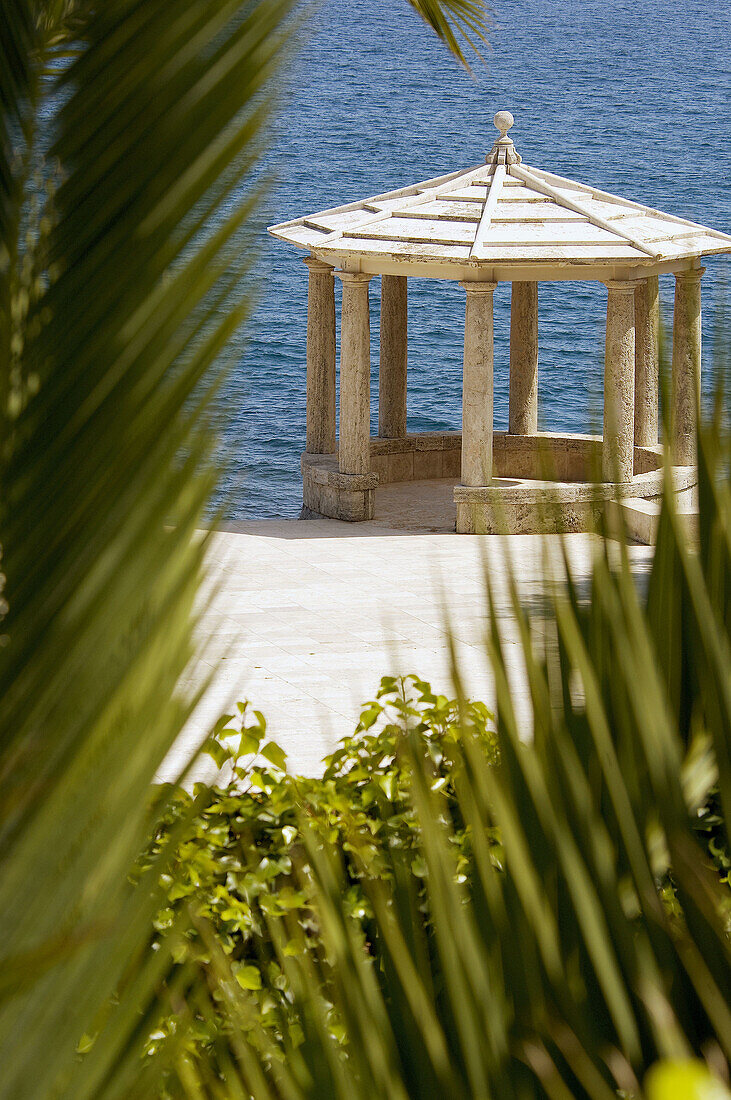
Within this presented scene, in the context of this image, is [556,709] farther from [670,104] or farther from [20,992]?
[670,104]

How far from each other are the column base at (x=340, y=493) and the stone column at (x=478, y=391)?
1.29 meters

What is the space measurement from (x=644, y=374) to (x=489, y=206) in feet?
10.6

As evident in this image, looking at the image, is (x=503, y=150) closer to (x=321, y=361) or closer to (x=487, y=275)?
(x=487, y=275)

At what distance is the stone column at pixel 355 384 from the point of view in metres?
14.7

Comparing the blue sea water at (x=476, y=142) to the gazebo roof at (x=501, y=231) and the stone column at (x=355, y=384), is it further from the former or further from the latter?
the stone column at (x=355, y=384)

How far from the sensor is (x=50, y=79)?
39.7 inches

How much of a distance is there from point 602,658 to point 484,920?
26 centimetres

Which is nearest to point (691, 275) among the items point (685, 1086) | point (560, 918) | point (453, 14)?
point (453, 14)

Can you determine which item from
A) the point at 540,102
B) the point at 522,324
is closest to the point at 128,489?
the point at 522,324

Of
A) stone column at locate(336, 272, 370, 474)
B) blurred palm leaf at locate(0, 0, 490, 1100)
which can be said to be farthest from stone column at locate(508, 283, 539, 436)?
blurred palm leaf at locate(0, 0, 490, 1100)

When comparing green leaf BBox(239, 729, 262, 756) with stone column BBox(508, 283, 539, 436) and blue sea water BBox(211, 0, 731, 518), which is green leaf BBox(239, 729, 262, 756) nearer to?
blue sea water BBox(211, 0, 731, 518)

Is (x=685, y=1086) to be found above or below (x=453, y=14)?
below

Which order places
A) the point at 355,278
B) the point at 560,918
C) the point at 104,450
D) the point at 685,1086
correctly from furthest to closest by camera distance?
the point at 355,278 → the point at 560,918 → the point at 104,450 → the point at 685,1086

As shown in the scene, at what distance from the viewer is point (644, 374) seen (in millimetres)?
16094
